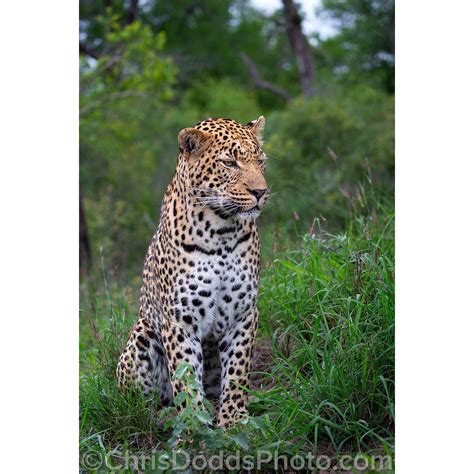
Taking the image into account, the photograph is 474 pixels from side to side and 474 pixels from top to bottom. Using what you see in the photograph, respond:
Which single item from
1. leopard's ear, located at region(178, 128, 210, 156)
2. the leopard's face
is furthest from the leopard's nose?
leopard's ear, located at region(178, 128, 210, 156)

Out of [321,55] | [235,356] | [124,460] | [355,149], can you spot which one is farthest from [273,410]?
[321,55]

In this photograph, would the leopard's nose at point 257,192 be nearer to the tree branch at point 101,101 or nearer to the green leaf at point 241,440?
the green leaf at point 241,440

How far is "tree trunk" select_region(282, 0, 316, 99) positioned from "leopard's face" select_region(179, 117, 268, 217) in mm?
14381

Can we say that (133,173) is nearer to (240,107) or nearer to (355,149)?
(355,149)

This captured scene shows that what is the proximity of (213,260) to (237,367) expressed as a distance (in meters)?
0.70

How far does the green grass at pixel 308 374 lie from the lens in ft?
15.5

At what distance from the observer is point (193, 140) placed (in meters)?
4.97

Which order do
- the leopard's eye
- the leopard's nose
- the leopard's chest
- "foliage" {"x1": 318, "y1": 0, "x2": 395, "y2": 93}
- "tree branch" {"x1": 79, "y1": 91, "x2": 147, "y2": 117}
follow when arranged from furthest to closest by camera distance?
"foliage" {"x1": 318, "y1": 0, "x2": 395, "y2": 93} < "tree branch" {"x1": 79, "y1": 91, "x2": 147, "y2": 117} < the leopard's chest < the leopard's eye < the leopard's nose

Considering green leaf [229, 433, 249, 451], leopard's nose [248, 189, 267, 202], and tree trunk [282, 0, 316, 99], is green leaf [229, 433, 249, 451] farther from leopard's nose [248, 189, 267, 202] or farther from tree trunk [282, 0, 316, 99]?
tree trunk [282, 0, 316, 99]

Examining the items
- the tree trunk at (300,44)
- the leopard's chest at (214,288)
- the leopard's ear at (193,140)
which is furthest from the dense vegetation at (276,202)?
the leopard's ear at (193,140)

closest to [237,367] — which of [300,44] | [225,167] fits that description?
[225,167]

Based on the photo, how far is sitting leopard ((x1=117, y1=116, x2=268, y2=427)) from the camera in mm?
4898

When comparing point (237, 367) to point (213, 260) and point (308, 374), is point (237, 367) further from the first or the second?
point (213, 260)

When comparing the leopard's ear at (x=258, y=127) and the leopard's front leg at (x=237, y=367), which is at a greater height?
the leopard's ear at (x=258, y=127)
